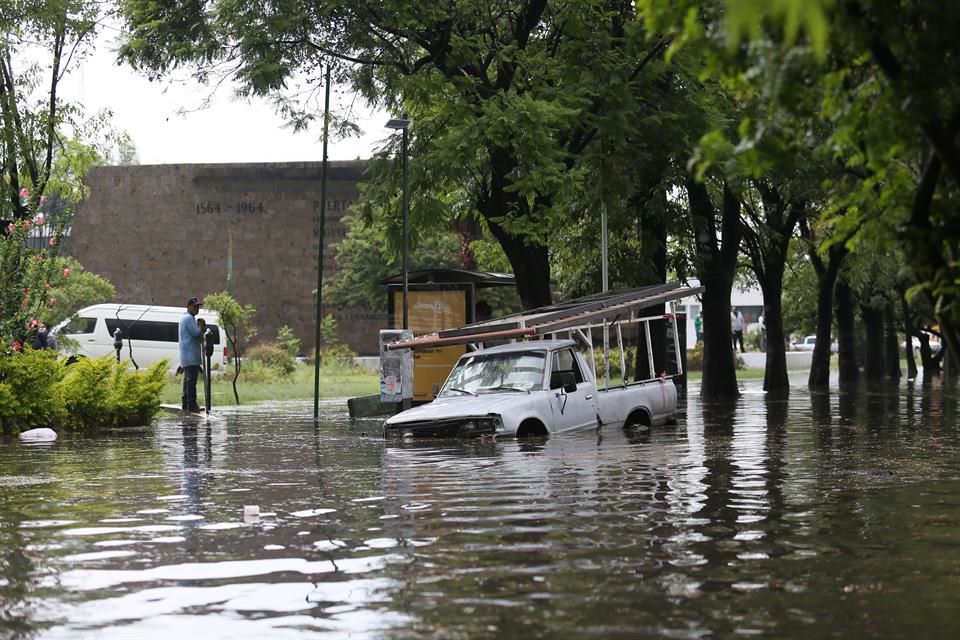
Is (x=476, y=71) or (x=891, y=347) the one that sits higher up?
(x=476, y=71)

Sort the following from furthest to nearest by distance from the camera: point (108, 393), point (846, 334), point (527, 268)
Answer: point (846, 334)
point (527, 268)
point (108, 393)

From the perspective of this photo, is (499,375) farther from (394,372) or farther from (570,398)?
(394,372)

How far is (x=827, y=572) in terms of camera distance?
880 centimetres

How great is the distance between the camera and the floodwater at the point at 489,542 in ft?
24.7

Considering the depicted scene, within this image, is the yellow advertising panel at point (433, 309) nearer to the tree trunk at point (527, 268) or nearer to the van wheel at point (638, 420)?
the tree trunk at point (527, 268)

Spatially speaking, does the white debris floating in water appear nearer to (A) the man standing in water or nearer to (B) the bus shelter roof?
(B) the bus shelter roof

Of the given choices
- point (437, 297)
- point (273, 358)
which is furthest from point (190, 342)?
point (273, 358)

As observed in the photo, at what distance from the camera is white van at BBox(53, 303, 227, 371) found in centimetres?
5519

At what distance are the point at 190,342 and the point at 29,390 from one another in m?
5.18

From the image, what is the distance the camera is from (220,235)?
77438 mm

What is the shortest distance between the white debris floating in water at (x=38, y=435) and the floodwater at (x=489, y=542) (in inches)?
102

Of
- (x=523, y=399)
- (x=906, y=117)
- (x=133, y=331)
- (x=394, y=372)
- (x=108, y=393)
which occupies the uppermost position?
(x=133, y=331)

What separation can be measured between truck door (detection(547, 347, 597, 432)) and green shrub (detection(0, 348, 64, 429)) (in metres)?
7.72

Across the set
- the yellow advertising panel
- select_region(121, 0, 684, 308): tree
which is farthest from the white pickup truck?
the yellow advertising panel
